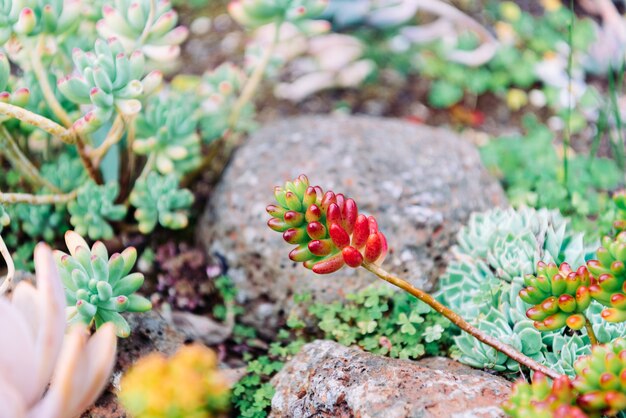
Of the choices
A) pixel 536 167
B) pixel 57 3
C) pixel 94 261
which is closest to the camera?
pixel 94 261

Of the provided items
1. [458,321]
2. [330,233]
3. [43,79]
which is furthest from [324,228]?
[43,79]

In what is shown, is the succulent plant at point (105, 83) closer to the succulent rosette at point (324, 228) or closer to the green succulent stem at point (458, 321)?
the succulent rosette at point (324, 228)

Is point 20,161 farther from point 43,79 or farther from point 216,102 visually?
point 216,102

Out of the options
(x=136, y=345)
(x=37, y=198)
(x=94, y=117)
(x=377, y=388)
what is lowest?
(x=136, y=345)

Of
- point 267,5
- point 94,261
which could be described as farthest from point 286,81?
point 94,261

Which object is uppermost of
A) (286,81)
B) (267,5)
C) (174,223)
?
(267,5)

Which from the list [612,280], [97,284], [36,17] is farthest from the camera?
[36,17]

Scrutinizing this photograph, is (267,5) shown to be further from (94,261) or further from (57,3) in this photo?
(94,261)
